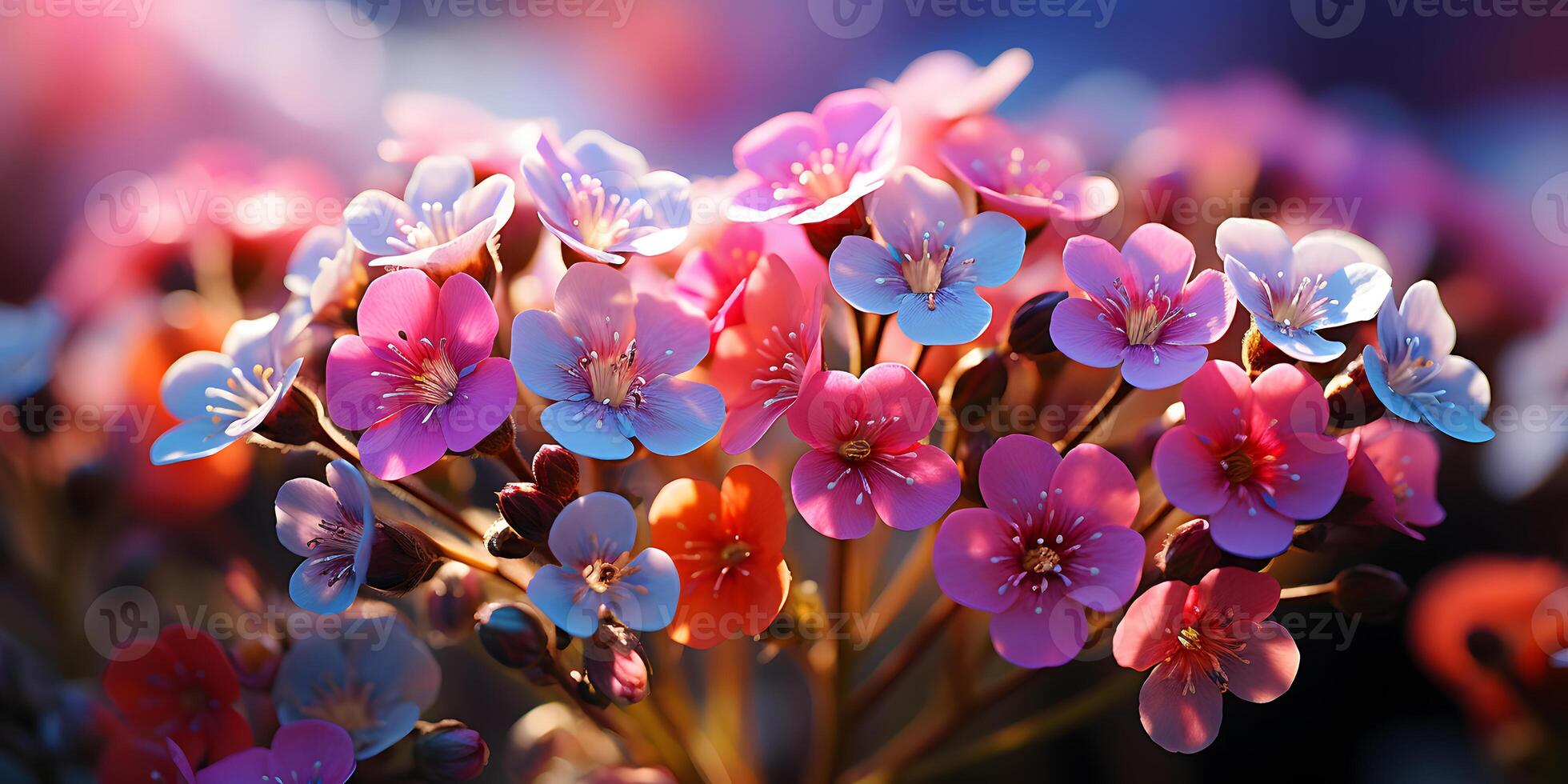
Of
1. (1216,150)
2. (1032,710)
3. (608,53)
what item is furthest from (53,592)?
(608,53)

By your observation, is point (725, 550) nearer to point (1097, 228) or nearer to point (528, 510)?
point (528, 510)

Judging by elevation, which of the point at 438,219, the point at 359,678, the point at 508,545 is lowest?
the point at 359,678

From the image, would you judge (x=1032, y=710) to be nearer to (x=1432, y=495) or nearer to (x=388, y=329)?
(x=1432, y=495)

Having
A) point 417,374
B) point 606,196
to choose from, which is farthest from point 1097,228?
point 417,374

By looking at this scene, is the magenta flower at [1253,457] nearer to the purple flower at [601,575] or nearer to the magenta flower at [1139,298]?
the magenta flower at [1139,298]

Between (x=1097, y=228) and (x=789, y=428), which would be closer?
(x=789, y=428)

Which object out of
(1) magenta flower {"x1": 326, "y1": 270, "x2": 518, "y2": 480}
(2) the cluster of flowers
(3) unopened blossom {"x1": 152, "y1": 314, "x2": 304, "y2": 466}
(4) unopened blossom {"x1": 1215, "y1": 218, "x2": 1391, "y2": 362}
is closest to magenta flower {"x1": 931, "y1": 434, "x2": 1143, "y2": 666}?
(2) the cluster of flowers

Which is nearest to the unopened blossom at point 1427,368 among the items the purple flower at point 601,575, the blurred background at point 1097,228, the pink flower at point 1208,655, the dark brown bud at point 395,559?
the pink flower at point 1208,655
